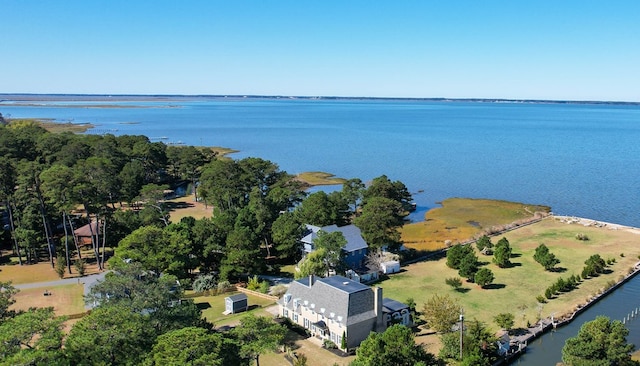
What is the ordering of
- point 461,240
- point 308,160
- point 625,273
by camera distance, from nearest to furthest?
1. point 625,273
2. point 461,240
3. point 308,160

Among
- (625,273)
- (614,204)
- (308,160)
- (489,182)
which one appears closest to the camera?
(625,273)

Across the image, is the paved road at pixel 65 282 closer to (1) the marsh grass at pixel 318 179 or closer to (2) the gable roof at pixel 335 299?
(2) the gable roof at pixel 335 299

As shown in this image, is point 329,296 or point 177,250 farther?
point 177,250

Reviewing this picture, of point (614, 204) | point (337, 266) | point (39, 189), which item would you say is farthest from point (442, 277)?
point (614, 204)

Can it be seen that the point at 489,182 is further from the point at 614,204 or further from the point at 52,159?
the point at 52,159

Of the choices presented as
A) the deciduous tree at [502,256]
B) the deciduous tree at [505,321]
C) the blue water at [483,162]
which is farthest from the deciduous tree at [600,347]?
the blue water at [483,162]

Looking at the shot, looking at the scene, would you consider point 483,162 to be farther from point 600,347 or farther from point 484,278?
point 600,347

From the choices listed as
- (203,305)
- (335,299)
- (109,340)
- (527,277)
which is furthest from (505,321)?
(109,340)
